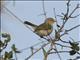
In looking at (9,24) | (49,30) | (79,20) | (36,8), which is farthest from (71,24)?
(49,30)

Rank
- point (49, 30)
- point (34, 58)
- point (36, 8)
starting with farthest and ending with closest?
point (36, 8) → point (34, 58) → point (49, 30)

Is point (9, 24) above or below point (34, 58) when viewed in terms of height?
above

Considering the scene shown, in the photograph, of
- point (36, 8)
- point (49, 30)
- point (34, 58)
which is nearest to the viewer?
point (49, 30)

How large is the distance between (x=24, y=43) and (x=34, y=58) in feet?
0.39

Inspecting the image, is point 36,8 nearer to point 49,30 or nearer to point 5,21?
point 5,21

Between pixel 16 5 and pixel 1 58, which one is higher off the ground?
pixel 16 5

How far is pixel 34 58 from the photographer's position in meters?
0.96

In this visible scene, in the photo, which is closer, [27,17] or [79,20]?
[79,20]

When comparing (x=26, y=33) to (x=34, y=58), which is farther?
(x=26, y=33)

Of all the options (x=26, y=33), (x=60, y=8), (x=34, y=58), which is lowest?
(x=34, y=58)

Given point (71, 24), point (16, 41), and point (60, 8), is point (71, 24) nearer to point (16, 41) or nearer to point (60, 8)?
point (60, 8)

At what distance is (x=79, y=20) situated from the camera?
0.97 m

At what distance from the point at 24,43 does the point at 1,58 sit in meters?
0.50

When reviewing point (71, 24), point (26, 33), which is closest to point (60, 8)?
point (71, 24)
